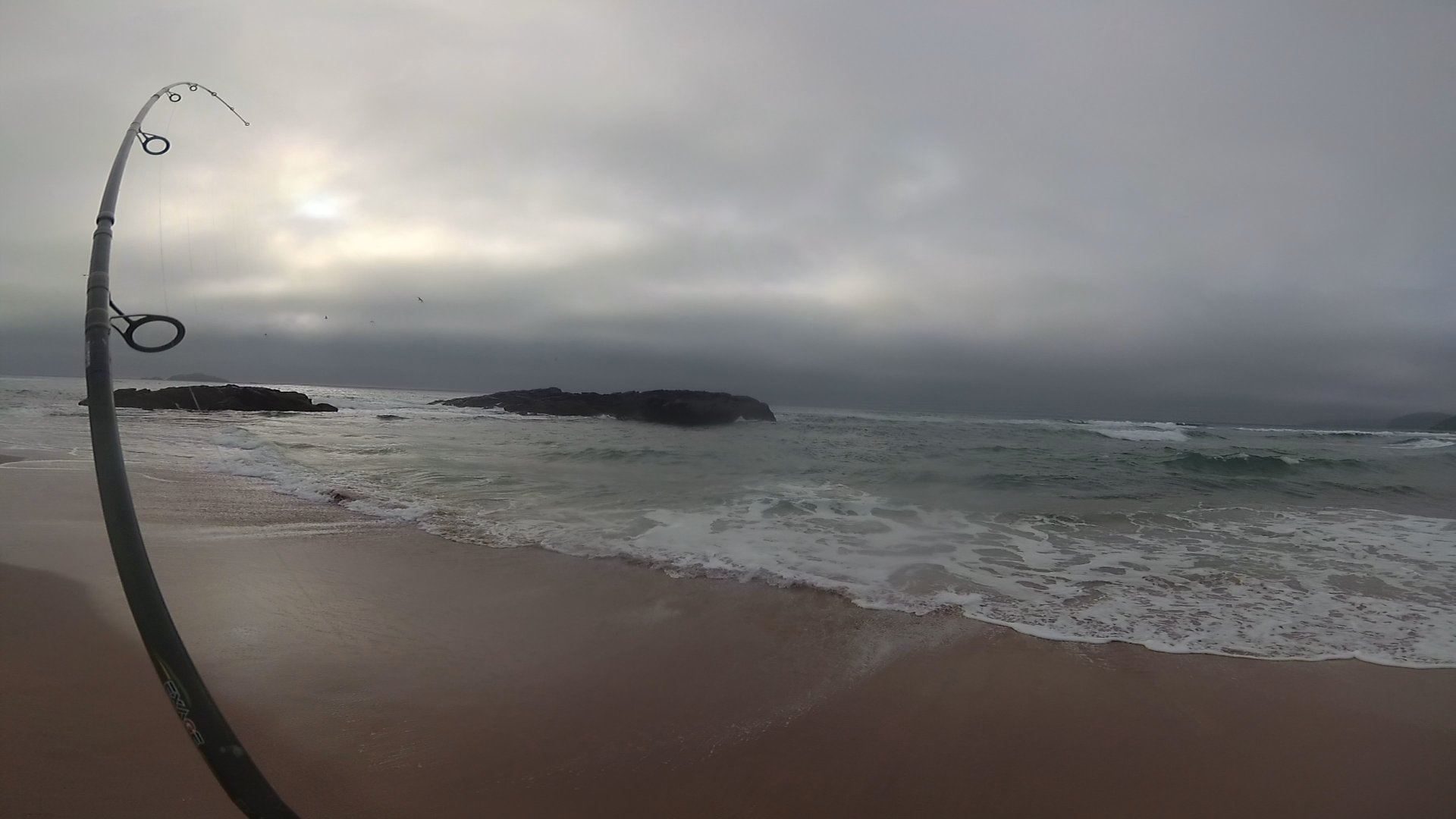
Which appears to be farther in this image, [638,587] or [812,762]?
[638,587]

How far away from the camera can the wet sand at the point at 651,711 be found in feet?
8.36

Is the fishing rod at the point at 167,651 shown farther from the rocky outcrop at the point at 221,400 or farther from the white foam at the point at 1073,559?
the rocky outcrop at the point at 221,400

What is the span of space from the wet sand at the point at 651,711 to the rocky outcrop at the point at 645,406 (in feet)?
123

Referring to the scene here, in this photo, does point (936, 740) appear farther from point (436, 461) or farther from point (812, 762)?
point (436, 461)

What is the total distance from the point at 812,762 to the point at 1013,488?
36.3ft

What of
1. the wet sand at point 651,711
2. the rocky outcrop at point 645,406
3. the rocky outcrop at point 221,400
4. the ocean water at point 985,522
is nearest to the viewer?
the wet sand at point 651,711

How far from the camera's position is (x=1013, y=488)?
40.8 feet

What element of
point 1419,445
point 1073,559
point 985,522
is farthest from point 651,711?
point 1419,445

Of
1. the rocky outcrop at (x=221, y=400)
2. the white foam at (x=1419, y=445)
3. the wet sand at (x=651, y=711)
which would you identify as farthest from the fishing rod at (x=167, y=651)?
the white foam at (x=1419, y=445)

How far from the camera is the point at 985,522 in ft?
29.2

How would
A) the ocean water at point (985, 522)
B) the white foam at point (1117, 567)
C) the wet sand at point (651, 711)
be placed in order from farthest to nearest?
the ocean water at point (985, 522) → the white foam at point (1117, 567) → the wet sand at point (651, 711)

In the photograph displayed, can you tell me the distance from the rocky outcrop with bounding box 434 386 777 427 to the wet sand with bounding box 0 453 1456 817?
1474 inches

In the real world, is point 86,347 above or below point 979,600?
above

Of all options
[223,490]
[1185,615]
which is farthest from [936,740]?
[223,490]
